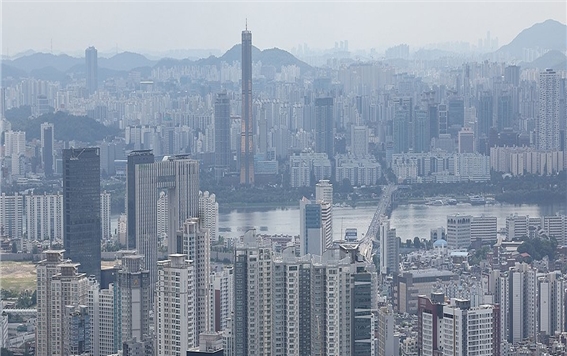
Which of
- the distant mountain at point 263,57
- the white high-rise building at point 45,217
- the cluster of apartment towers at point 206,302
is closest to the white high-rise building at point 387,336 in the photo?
the cluster of apartment towers at point 206,302

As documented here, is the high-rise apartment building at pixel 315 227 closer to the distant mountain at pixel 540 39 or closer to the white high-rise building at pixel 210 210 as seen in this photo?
the white high-rise building at pixel 210 210

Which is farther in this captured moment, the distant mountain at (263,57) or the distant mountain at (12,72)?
the distant mountain at (263,57)

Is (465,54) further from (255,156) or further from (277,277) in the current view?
(277,277)

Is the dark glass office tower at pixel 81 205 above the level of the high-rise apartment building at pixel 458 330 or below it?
above

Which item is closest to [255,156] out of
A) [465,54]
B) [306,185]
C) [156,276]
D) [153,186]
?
[306,185]

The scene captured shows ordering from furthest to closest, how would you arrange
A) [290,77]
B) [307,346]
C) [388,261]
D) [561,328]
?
1. [290,77]
2. [388,261]
3. [561,328]
4. [307,346]
